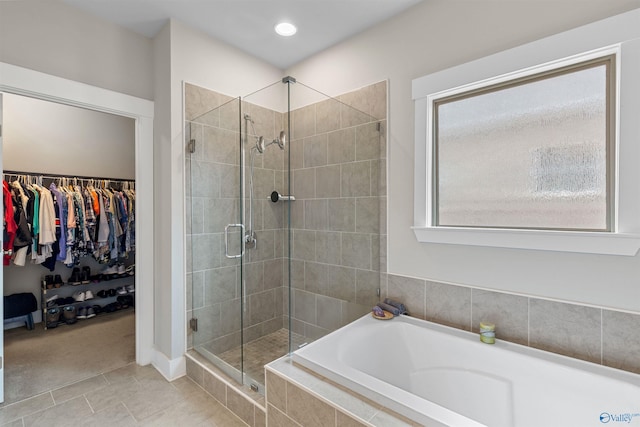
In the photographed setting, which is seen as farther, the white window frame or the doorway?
the doorway

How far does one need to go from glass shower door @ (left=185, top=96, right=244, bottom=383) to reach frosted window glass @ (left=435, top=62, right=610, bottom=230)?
1.44m

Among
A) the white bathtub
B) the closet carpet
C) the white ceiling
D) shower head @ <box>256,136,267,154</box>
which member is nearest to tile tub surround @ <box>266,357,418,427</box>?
the white bathtub

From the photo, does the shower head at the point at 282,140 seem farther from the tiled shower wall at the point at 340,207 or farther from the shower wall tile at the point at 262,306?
the shower wall tile at the point at 262,306

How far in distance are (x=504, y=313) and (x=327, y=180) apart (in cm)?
144

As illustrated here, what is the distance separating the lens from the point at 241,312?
2.21m

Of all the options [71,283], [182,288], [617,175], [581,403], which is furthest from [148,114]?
[581,403]

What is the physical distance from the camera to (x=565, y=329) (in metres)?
1.55

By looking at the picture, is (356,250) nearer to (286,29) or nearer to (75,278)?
(286,29)

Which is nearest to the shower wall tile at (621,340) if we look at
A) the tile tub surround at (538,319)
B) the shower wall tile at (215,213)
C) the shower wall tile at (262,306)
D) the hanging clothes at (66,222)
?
the tile tub surround at (538,319)

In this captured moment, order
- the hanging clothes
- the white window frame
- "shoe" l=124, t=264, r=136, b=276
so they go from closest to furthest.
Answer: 1. the white window frame
2. the hanging clothes
3. "shoe" l=124, t=264, r=136, b=276

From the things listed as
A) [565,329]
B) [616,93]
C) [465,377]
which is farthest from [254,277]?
[616,93]

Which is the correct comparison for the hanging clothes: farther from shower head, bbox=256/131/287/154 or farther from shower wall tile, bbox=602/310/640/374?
shower wall tile, bbox=602/310/640/374
